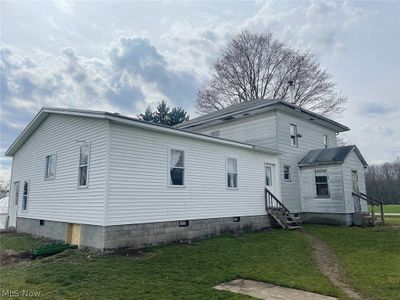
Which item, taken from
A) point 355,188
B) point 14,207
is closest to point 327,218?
point 355,188

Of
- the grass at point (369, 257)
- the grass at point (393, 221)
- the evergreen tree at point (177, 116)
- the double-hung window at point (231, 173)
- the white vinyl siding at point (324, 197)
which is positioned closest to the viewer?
the grass at point (369, 257)

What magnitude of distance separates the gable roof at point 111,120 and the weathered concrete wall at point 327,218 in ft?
13.7

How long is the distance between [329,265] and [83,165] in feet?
25.3

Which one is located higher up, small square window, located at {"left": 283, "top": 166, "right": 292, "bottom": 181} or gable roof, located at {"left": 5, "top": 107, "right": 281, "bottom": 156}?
gable roof, located at {"left": 5, "top": 107, "right": 281, "bottom": 156}

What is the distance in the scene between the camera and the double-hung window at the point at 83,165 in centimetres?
927

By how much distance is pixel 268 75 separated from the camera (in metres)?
28.4

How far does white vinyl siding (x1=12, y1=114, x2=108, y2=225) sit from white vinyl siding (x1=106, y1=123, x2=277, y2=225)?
48 cm

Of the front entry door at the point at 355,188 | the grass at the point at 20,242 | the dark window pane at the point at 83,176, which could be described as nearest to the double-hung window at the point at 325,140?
the front entry door at the point at 355,188

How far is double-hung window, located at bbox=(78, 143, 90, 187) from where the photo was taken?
9273 millimetres

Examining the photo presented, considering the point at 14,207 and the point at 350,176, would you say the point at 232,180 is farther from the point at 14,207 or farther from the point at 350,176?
the point at 14,207

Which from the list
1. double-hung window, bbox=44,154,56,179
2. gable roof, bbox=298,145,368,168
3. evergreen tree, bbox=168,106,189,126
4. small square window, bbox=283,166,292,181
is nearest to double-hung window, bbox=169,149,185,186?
double-hung window, bbox=44,154,56,179

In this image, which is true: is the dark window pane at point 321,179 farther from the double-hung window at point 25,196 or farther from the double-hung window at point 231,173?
the double-hung window at point 25,196

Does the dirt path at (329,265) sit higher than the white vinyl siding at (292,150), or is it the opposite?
A: the white vinyl siding at (292,150)

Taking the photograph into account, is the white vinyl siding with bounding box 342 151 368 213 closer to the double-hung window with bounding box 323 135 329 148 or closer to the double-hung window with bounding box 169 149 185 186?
the double-hung window with bounding box 323 135 329 148
